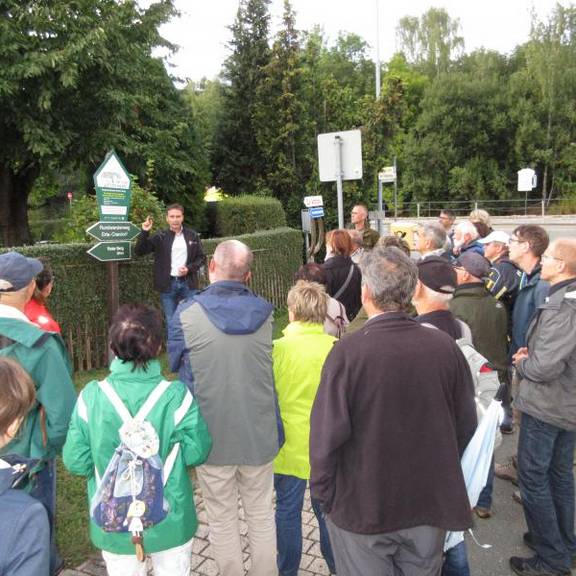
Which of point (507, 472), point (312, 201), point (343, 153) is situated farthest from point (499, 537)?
point (312, 201)

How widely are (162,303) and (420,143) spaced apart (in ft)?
129

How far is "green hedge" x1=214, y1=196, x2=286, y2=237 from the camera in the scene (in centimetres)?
1753

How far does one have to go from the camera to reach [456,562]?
8.84 feet

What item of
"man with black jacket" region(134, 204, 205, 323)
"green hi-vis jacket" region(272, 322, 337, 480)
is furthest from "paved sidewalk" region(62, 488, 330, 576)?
"man with black jacket" region(134, 204, 205, 323)

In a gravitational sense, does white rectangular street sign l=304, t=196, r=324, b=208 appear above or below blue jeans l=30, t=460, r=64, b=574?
above

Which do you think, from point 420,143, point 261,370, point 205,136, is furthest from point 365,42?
point 261,370

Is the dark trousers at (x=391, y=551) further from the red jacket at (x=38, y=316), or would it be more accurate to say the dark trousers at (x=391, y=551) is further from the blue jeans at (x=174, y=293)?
the blue jeans at (x=174, y=293)

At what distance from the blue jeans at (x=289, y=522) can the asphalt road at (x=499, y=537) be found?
41.1 inches

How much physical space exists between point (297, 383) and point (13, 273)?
62.9 inches

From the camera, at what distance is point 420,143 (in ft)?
145

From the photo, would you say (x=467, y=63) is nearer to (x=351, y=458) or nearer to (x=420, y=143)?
(x=420, y=143)

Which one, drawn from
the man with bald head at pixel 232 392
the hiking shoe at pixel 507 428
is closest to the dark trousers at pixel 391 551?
the man with bald head at pixel 232 392

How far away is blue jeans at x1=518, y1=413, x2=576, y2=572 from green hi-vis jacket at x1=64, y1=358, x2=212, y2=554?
6.41 feet

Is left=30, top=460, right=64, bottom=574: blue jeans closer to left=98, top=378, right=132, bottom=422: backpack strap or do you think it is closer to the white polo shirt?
left=98, top=378, right=132, bottom=422: backpack strap
